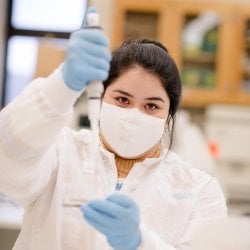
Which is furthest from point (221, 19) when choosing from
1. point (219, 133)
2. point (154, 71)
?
point (154, 71)

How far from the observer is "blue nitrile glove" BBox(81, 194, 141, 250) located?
2.95 feet

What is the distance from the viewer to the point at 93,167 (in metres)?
1.28

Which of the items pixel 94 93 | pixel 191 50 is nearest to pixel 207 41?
pixel 191 50

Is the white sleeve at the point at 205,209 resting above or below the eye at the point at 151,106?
below

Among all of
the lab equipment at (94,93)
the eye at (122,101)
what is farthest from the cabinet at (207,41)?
the lab equipment at (94,93)

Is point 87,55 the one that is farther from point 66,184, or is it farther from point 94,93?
point 66,184

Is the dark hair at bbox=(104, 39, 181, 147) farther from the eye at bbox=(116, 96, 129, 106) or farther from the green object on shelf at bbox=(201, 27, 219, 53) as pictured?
the green object on shelf at bbox=(201, 27, 219, 53)

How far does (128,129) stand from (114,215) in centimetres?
36

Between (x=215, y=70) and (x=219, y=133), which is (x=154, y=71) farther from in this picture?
(x=215, y=70)

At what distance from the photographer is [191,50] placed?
381 centimetres

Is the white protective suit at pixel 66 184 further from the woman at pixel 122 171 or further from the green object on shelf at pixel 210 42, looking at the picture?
the green object on shelf at pixel 210 42

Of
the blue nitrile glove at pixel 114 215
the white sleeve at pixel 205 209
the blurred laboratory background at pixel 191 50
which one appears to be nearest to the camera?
the blue nitrile glove at pixel 114 215

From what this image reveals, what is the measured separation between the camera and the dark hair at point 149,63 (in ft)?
4.21

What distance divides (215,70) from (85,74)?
9.85ft
